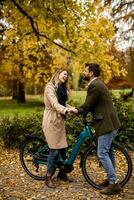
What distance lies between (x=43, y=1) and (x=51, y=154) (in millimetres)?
7166

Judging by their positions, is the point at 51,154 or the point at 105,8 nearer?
the point at 51,154

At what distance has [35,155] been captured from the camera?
305 inches

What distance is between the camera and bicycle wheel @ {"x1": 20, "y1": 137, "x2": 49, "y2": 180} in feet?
25.2

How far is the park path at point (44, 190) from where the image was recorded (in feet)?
22.2

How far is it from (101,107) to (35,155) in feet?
5.50

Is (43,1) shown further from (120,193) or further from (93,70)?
(120,193)

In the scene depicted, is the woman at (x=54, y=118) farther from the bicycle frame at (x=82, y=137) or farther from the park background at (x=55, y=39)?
the park background at (x=55, y=39)

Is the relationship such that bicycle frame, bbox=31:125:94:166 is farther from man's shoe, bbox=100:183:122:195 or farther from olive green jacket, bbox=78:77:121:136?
man's shoe, bbox=100:183:122:195

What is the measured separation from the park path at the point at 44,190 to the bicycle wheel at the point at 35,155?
0.14m

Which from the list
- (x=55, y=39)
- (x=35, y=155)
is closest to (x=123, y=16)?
(x=55, y=39)

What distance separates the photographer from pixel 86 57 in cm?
1722

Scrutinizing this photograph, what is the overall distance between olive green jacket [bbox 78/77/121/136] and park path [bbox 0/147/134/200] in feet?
3.20

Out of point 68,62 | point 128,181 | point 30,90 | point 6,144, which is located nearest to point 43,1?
point 6,144

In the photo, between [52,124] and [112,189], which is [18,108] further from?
[112,189]
